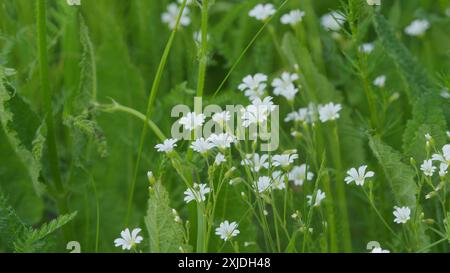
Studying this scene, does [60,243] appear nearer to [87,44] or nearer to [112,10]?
[87,44]

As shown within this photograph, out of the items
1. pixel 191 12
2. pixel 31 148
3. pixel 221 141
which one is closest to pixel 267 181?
pixel 221 141

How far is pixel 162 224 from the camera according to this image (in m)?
1.38

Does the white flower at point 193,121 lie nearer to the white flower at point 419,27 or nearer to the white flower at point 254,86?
the white flower at point 254,86

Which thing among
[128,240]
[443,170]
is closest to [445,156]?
[443,170]

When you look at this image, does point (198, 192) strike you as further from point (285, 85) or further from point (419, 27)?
point (419, 27)

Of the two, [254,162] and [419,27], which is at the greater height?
[419,27]

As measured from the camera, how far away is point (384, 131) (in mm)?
1686

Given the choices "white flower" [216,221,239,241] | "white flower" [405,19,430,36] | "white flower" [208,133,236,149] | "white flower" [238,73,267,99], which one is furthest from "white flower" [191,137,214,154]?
"white flower" [405,19,430,36]

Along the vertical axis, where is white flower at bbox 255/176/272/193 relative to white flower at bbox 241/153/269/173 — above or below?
below

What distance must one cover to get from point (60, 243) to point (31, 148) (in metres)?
0.25

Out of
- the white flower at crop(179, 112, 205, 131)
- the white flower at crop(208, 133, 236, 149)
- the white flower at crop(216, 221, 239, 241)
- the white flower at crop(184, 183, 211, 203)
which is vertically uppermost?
the white flower at crop(179, 112, 205, 131)

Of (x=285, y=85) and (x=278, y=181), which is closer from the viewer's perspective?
(x=278, y=181)

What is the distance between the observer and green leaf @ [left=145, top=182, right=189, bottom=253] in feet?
4.45

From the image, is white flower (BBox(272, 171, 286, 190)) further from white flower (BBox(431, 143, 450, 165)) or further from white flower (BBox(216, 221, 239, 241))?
white flower (BBox(431, 143, 450, 165))
